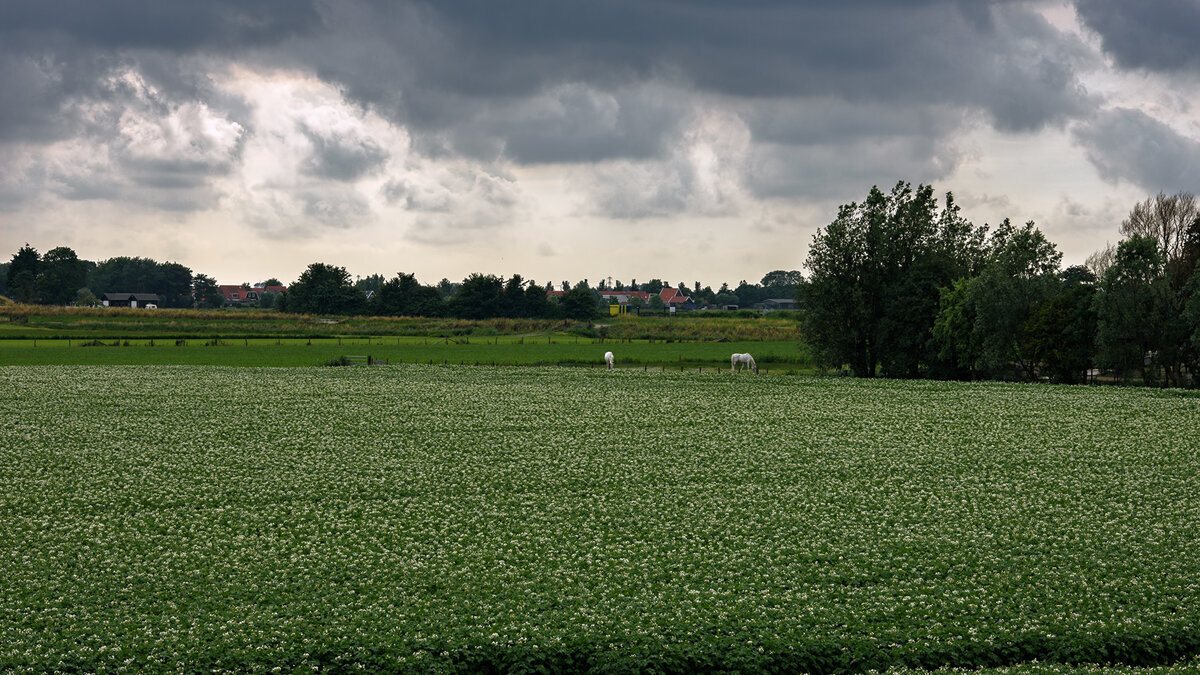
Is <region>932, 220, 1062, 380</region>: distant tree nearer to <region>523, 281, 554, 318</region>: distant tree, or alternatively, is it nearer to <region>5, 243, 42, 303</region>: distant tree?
<region>523, 281, 554, 318</region>: distant tree

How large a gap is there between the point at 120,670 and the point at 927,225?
61.4 m

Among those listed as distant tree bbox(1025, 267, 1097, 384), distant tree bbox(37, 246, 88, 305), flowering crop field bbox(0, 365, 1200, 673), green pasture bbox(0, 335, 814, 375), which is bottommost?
flowering crop field bbox(0, 365, 1200, 673)

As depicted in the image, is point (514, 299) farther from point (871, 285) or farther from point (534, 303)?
point (871, 285)

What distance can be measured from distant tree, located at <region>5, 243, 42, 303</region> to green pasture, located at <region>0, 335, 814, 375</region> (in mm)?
109101

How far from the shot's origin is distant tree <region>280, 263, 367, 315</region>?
15300cm

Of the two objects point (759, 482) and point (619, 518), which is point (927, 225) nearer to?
point (759, 482)

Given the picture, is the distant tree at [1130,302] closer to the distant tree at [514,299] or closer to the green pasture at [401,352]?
the green pasture at [401,352]

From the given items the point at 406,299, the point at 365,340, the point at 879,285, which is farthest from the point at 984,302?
the point at 406,299

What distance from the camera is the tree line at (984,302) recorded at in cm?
5025

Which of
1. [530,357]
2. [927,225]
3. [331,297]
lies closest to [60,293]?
[331,297]

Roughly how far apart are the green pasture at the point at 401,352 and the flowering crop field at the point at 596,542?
31563 mm

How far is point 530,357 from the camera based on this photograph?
2864 inches

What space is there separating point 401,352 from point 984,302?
46.2 metres

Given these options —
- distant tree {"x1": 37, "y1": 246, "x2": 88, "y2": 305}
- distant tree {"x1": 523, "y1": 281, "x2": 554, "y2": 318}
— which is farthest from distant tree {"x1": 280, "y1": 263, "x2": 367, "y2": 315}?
distant tree {"x1": 37, "y1": 246, "x2": 88, "y2": 305}
